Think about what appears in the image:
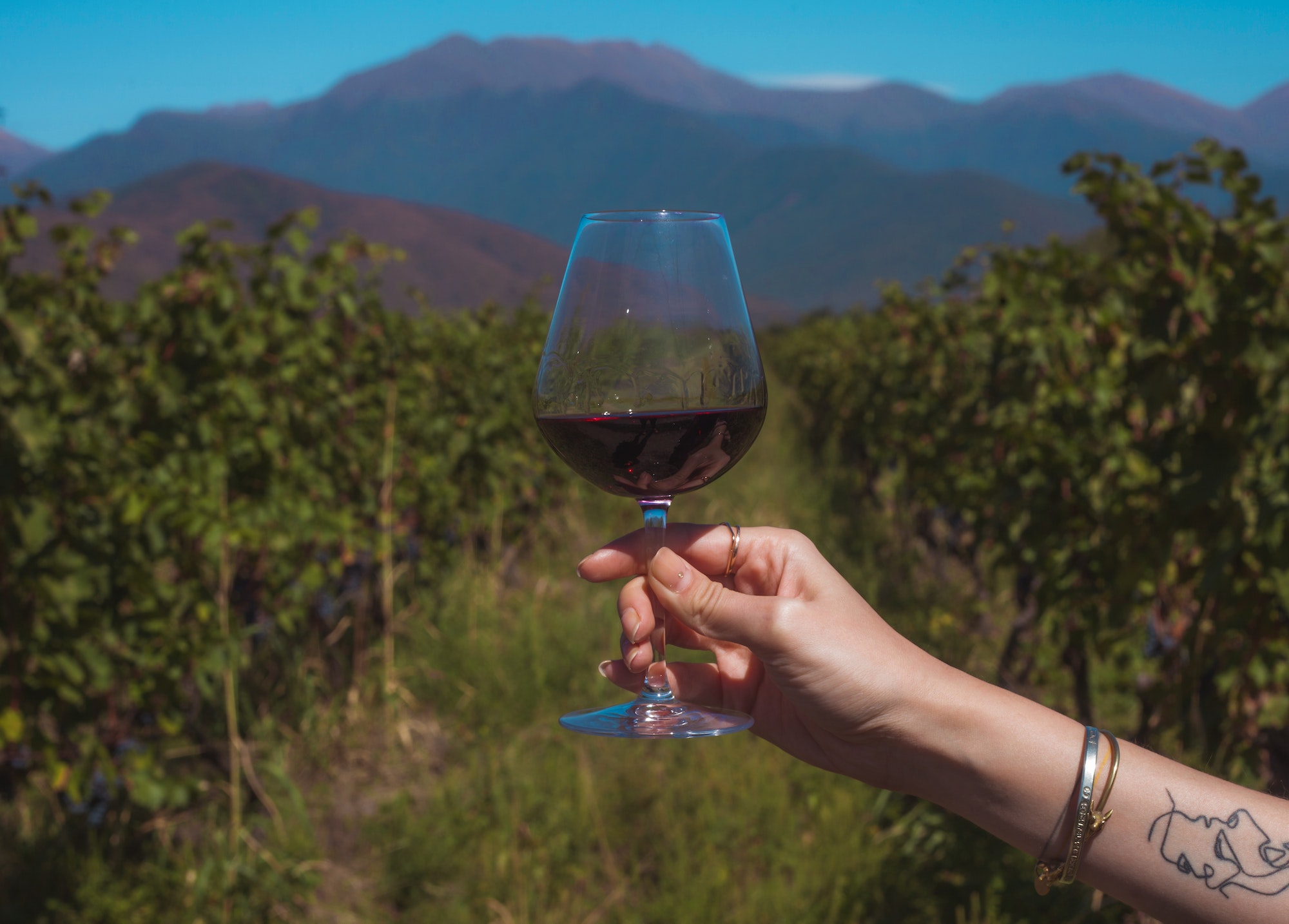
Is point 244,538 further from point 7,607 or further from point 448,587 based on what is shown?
point 448,587

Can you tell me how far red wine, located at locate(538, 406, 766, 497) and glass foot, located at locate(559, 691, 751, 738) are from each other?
278 mm

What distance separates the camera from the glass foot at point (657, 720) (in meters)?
1.19

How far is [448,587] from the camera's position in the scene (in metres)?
5.04

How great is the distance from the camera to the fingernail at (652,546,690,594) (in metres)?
1.29

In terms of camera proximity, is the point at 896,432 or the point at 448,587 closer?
the point at 448,587

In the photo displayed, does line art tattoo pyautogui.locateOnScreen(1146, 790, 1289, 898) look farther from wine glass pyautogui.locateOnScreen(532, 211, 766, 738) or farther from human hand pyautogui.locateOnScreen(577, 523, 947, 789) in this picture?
wine glass pyautogui.locateOnScreen(532, 211, 766, 738)

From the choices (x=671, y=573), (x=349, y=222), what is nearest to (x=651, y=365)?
(x=671, y=573)

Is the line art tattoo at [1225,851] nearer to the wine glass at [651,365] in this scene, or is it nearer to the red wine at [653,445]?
the wine glass at [651,365]

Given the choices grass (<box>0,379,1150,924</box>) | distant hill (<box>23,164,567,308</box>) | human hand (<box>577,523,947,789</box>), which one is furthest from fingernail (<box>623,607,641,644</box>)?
distant hill (<box>23,164,567,308</box>)

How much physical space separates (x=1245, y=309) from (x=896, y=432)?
3999 mm

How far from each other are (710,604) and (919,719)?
317 millimetres

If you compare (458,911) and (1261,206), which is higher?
(1261,206)

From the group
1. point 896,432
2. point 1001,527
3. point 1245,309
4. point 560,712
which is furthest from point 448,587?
point 1245,309

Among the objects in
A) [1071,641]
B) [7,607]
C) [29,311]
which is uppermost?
[29,311]
